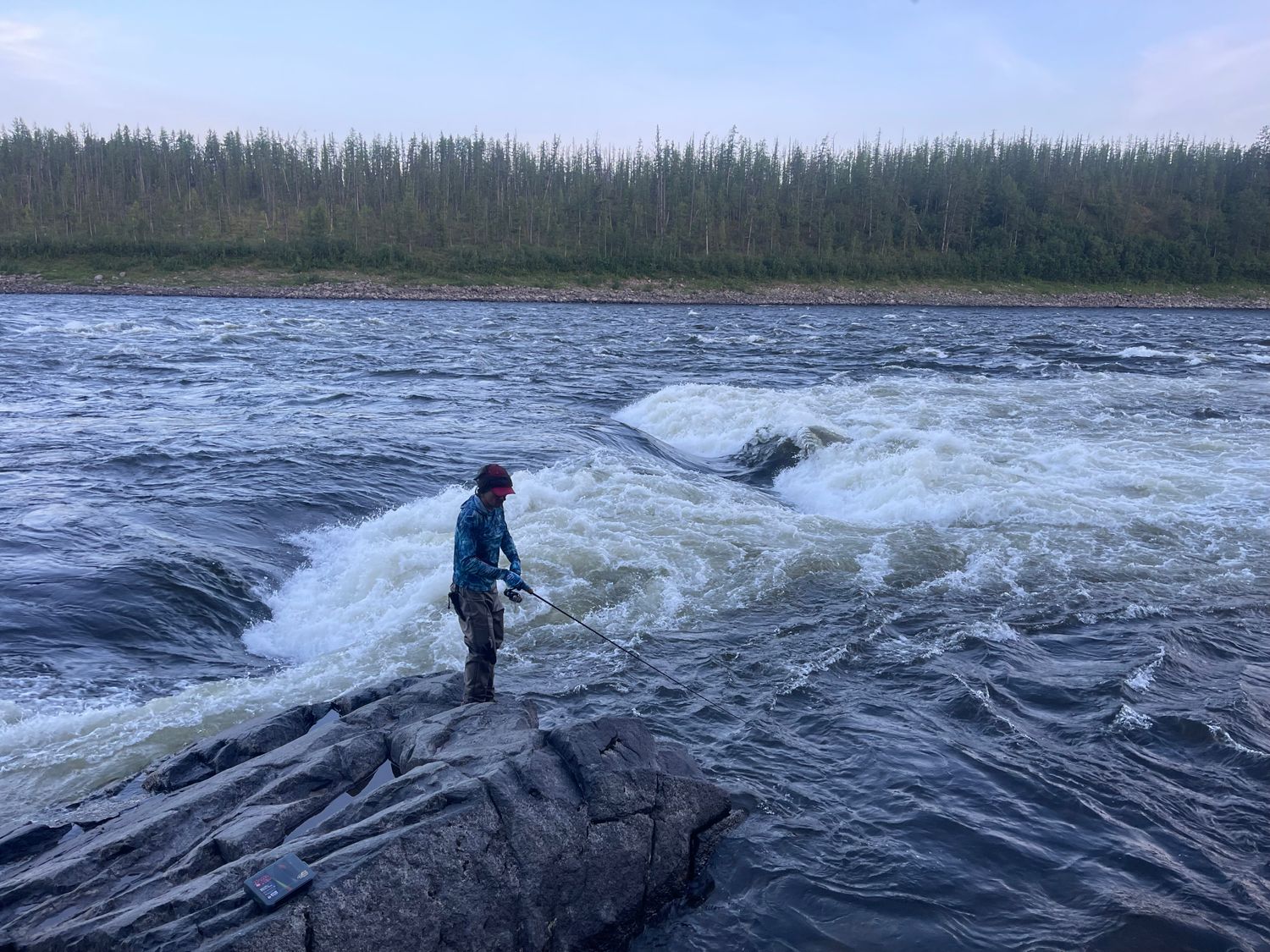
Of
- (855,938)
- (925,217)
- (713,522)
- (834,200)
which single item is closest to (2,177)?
(834,200)

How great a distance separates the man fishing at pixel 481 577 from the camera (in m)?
7.61

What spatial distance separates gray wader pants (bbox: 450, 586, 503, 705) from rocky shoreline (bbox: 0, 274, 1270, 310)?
7068 centimetres

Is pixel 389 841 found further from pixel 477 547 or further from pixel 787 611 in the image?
pixel 787 611

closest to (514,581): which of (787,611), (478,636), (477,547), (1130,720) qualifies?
(477,547)

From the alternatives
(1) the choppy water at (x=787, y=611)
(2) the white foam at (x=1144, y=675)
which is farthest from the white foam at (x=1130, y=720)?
(2) the white foam at (x=1144, y=675)

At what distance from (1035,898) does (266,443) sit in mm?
18301

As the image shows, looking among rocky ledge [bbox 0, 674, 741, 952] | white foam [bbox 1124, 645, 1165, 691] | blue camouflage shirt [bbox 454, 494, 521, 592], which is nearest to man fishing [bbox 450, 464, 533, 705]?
blue camouflage shirt [bbox 454, 494, 521, 592]

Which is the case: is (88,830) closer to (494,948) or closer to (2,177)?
(494,948)

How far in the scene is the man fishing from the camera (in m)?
7.61

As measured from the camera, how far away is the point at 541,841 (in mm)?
5391

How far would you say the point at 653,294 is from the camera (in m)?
84.6

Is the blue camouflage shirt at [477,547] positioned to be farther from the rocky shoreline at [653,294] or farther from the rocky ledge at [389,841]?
the rocky shoreline at [653,294]

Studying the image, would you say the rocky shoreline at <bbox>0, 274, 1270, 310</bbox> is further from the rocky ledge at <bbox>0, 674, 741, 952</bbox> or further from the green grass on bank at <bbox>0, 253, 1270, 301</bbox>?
the rocky ledge at <bbox>0, 674, 741, 952</bbox>

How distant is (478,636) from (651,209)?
118m
